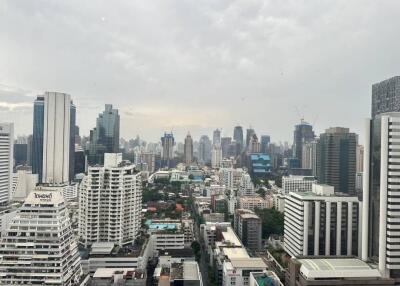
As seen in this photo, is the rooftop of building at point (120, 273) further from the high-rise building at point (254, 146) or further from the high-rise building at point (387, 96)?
the high-rise building at point (254, 146)

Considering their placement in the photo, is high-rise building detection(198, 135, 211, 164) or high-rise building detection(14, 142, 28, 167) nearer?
high-rise building detection(14, 142, 28, 167)

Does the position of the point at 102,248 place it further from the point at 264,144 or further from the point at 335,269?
the point at 264,144

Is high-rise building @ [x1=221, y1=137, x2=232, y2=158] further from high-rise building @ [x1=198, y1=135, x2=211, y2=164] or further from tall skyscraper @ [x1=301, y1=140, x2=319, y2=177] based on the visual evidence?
tall skyscraper @ [x1=301, y1=140, x2=319, y2=177]

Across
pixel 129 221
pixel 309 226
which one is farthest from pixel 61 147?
pixel 309 226

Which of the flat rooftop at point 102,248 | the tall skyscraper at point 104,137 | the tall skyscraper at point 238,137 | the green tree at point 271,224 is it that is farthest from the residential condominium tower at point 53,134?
the tall skyscraper at point 238,137

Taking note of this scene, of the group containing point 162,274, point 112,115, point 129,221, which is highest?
point 112,115

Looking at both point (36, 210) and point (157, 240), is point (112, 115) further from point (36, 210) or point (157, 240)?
point (36, 210)

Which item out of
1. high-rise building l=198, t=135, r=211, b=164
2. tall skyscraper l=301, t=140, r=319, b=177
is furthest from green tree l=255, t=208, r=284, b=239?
high-rise building l=198, t=135, r=211, b=164
